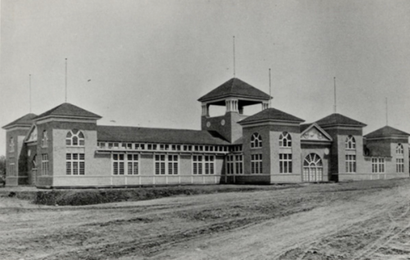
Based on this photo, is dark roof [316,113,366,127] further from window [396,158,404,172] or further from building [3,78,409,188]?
window [396,158,404,172]

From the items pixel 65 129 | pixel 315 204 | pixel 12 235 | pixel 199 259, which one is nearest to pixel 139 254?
pixel 199 259

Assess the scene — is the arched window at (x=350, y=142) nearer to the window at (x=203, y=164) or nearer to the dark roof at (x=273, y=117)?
the dark roof at (x=273, y=117)

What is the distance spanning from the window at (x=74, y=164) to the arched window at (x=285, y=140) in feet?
55.6

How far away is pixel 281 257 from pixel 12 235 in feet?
31.4

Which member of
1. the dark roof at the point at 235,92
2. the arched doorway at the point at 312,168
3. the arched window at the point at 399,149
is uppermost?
the dark roof at the point at 235,92

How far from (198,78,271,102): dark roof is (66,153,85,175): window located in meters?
18.1

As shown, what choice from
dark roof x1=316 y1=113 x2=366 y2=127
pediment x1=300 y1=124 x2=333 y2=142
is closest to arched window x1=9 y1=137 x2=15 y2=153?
pediment x1=300 y1=124 x2=333 y2=142

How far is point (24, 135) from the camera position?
170 ft

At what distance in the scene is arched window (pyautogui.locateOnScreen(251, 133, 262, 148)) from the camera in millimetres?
47453

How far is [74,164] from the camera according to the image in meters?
41.8

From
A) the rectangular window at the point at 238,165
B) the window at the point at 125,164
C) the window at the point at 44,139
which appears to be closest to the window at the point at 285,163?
the rectangular window at the point at 238,165

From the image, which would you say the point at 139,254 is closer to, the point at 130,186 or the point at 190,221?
the point at 190,221

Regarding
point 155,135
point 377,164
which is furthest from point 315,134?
point 155,135

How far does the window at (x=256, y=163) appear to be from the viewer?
47312 mm
